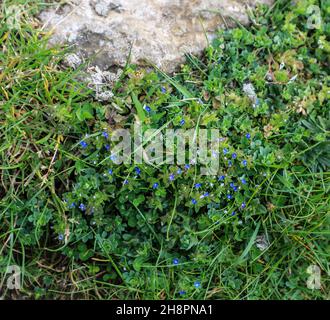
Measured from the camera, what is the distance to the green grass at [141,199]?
263 cm

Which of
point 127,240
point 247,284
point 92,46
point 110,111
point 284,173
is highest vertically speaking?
point 92,46

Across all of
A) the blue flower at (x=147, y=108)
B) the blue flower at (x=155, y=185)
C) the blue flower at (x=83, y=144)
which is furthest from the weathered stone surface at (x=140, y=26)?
the blue flower at (x=155, y=185)

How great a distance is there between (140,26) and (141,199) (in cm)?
99

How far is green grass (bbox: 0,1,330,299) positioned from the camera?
2.63m

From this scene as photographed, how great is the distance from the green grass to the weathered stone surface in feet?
0.38

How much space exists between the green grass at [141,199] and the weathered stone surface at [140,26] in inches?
4.6

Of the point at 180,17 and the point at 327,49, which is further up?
the point at 180,17

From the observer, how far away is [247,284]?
2.71 metres

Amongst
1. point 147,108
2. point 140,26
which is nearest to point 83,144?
point 147,108

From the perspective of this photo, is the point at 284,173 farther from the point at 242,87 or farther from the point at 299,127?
the point at 242,87

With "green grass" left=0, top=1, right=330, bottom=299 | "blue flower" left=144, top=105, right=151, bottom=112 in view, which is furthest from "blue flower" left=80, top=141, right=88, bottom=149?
"blue flower" left=144, top=105, right=151, bottom=112

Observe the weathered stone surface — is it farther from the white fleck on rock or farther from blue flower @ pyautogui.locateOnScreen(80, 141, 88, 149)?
blue flower @ pyautogui.locateOnScreen(80, 141, 88, 149)

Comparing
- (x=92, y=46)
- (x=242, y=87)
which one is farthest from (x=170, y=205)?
(x=92, y=46)

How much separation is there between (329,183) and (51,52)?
1.65 meters
